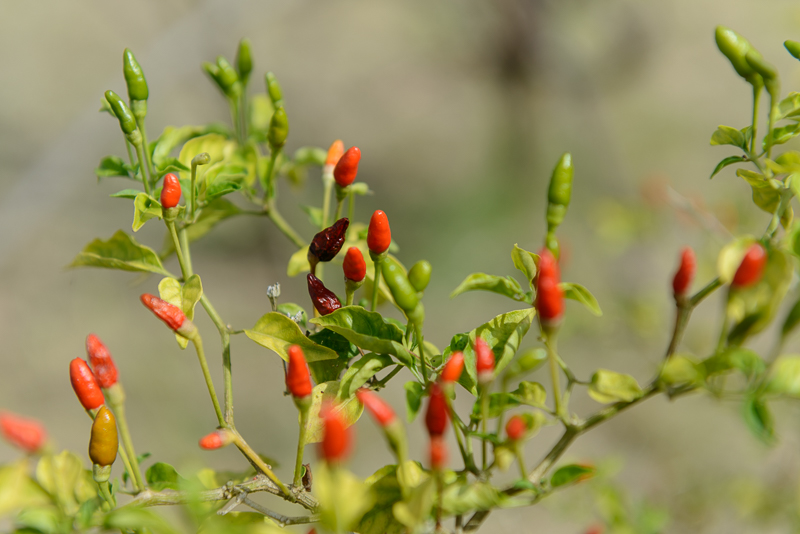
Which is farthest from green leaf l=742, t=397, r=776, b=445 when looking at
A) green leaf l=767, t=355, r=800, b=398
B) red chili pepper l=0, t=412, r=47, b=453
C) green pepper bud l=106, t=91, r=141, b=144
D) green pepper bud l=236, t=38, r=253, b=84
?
green pepper bud l=236, t=38, r=253, b=84

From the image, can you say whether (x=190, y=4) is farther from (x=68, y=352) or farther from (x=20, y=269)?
(x=68, y=352)

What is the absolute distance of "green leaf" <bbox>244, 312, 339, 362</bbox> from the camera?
61cm

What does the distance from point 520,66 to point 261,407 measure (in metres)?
3.25

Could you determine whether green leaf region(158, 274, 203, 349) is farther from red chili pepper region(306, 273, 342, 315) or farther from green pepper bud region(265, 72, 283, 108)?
green pepper bud region(265, 72, 283, 108)

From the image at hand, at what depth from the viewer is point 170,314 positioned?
22.5 inches

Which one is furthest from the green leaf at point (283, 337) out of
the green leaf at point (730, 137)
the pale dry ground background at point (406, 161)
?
the pale dry ground background at point (406, 161)

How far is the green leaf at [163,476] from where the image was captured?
1.93ft

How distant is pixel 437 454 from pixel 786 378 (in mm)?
268

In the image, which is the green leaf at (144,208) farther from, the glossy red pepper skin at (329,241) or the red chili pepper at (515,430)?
the red chili pepper at (515,430)

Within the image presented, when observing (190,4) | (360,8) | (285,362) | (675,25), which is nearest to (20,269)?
(190,4)

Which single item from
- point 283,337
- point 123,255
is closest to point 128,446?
point 283,337

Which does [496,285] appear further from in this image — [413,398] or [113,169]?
[113,169]

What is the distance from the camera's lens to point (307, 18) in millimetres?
5164

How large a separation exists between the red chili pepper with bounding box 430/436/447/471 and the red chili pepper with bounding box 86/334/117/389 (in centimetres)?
31
